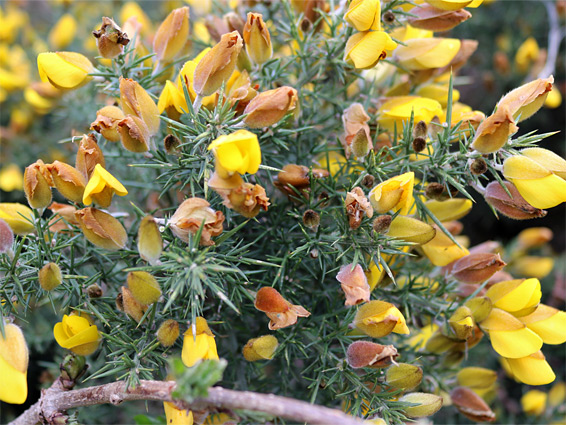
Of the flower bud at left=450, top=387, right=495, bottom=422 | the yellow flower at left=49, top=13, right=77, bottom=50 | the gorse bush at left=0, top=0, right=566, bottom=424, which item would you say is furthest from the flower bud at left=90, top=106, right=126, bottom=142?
the yellow flower at left=49, top=13, right=77, bottom=50

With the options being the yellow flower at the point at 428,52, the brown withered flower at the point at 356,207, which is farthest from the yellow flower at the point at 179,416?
the yellow flower at the point at 428,52

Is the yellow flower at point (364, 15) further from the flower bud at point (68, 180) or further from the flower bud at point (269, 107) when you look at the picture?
the flower bud at point (68, 180)

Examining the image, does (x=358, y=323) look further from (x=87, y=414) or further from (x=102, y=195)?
(x=87, y=414)

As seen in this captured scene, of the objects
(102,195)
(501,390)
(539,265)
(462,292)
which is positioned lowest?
(501,390)

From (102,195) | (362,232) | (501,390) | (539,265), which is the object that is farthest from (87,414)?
(539,265)

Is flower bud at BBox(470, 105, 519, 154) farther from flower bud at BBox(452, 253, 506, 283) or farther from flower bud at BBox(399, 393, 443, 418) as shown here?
flower bud at BBox(399, 393, 443, 418)

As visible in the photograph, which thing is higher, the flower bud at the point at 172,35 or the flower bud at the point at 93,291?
the flower bud at the point at 172,35

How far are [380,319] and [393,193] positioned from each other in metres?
0.19

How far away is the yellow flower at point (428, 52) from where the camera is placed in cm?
92

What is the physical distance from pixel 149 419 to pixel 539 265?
1.10 meters

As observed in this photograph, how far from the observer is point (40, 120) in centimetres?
166

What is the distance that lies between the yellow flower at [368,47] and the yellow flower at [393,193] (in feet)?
0.68

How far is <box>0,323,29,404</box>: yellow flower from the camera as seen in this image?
660mm

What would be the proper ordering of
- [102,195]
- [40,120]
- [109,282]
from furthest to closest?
[40,120] → [109,282] → [102,195]
